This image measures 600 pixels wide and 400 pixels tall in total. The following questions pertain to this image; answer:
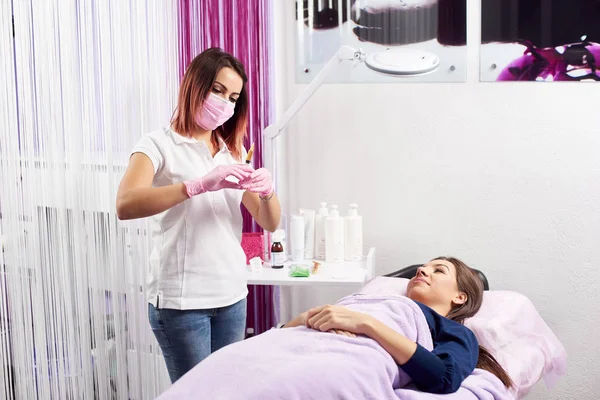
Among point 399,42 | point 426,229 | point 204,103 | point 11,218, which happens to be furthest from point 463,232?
point 11,218

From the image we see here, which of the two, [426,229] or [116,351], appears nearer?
[116,351]

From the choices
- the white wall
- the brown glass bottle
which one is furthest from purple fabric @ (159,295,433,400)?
the white wall

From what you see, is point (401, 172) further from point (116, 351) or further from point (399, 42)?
point (116, 351)

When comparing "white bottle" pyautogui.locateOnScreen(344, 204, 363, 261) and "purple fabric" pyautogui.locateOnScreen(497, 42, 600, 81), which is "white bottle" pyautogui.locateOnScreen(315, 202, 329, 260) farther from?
"purple fabric" pyautogui.locateOnScreen(497, 42, 600, 81)

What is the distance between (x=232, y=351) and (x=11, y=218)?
56 centimetres

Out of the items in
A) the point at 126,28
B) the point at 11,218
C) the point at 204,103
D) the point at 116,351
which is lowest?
the point at 116,351

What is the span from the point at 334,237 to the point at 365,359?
933mm

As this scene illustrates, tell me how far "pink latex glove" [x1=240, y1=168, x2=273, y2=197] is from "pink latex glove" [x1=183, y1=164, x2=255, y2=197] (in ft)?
0.12

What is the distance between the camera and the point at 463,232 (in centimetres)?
234

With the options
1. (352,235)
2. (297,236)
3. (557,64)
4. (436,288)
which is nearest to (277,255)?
(297,236)

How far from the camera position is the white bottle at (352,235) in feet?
7.38

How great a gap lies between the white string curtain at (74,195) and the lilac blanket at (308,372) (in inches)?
17.8

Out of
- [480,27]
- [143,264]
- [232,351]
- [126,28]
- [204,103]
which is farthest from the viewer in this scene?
[480,27]

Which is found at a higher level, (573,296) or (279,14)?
(279,14)
